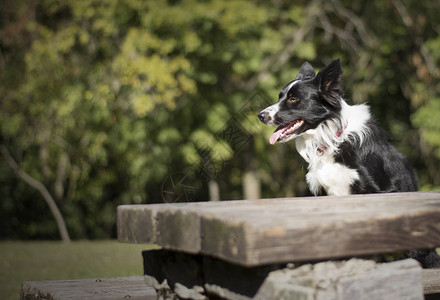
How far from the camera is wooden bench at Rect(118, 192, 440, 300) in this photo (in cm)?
188

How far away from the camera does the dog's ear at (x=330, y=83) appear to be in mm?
3965

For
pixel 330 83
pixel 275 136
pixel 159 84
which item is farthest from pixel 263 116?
pixel 159 84

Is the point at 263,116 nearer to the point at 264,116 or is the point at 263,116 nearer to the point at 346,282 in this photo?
the point at 264,116

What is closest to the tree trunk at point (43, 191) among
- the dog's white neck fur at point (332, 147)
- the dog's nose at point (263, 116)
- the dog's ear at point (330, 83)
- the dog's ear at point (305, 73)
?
the dog's ear at point (305, 73)

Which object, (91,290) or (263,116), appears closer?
(91,290)

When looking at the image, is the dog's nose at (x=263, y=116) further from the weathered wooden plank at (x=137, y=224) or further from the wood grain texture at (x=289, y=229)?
the weathered wooden plank at (x=137, y=224)

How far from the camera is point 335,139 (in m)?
3.95

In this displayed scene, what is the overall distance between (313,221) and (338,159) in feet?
6.47

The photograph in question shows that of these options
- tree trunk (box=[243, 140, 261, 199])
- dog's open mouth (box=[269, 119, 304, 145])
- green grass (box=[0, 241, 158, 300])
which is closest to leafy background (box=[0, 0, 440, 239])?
tree trunk (box=[243, 140, 261, 199])

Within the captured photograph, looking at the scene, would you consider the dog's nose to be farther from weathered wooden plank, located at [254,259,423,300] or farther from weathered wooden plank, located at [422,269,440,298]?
weathered wooden plank, located at [254,259,423,300]

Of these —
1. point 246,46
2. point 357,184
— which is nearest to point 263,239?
point 357,184

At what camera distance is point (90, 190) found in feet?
43.9

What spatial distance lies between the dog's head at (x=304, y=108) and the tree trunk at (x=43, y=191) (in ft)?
32.6

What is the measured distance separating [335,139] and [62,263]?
15.9 ft
